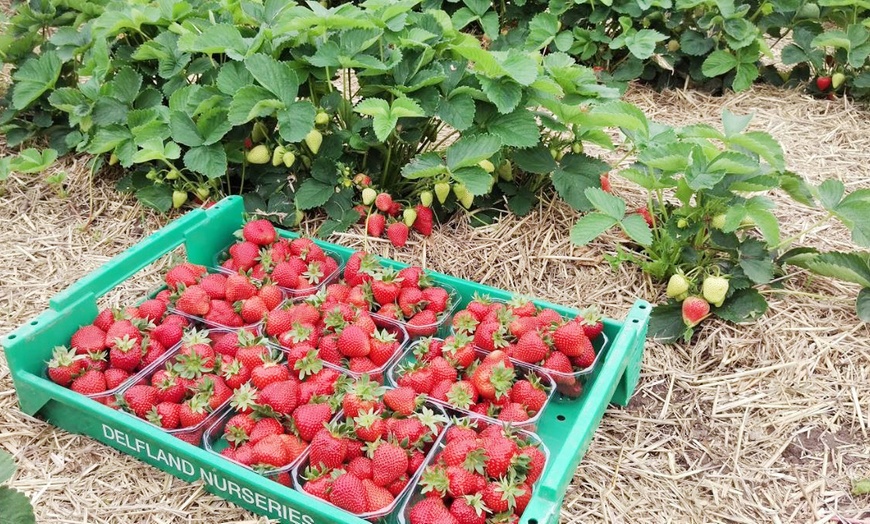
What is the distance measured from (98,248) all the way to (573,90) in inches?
63.7

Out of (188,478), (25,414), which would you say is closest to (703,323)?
(188,478)

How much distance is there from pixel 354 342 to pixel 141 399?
0.49 metres

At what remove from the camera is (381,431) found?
1.62 meters

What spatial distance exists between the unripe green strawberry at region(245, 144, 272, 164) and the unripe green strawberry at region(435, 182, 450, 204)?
0.57 m

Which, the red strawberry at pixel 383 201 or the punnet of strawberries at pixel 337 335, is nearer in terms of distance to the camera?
the punnet of strawberries at pixel 337 335

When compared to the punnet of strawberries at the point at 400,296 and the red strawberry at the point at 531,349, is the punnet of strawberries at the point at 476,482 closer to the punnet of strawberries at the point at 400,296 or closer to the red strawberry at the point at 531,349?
the red strawberry at the point at 531,349

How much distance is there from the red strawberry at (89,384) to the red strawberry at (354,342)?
1.81 ft

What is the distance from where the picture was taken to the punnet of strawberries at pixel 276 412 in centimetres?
160

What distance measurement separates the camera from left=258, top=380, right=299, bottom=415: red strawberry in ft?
5.54

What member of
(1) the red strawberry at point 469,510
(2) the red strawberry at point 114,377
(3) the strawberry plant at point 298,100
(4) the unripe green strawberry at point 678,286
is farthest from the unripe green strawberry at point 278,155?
(1) the red strawberry at point 469,510

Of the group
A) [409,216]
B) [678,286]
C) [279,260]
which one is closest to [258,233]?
[279,260]

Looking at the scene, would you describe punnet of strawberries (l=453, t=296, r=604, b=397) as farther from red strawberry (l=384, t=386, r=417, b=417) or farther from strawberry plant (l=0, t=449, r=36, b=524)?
strawberry plant (l=0, t=449, r=36, b=524)

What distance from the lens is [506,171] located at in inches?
99.3

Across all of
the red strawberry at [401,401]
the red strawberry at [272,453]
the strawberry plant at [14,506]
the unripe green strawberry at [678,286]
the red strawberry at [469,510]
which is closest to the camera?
the strawberry plant at [14,506]
